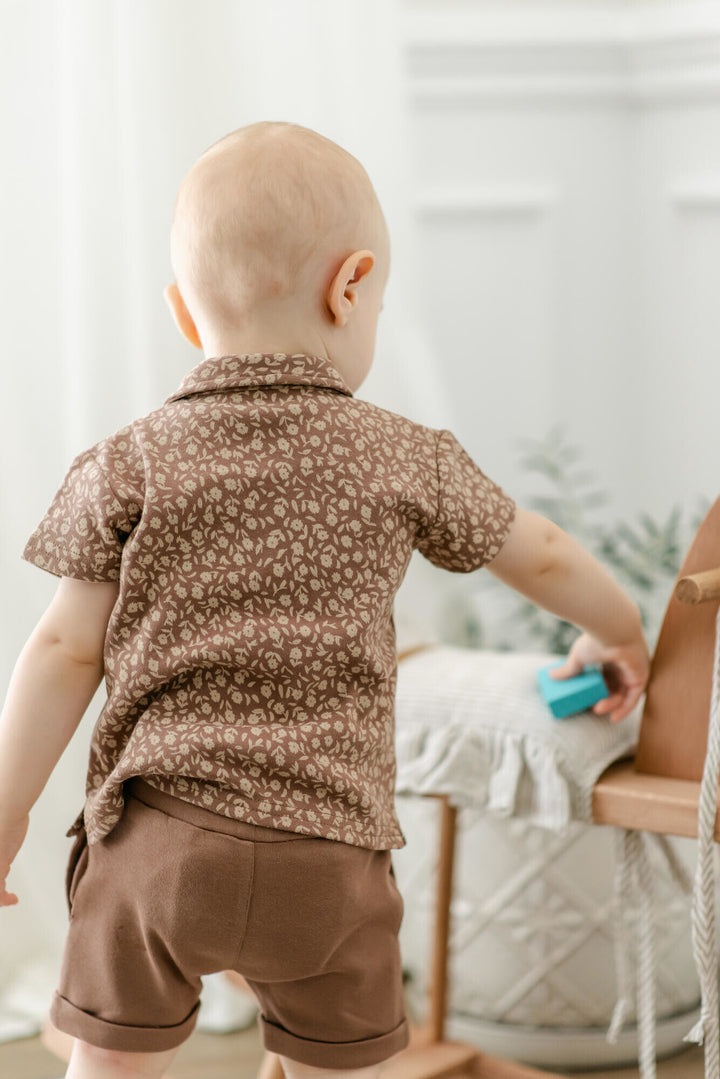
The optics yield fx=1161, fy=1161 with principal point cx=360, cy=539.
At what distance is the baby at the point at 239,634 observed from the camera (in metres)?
0.77

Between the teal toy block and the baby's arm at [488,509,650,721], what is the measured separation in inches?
1.1

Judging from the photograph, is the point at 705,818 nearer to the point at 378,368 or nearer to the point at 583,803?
the point at 583,803

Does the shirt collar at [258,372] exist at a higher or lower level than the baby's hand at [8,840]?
higher

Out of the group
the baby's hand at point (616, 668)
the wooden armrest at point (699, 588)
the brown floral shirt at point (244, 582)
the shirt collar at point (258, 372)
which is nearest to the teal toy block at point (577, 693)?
the baby's hand at point (616, 668)

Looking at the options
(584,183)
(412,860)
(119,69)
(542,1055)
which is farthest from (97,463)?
(584,183)

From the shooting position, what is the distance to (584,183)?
6.12ft

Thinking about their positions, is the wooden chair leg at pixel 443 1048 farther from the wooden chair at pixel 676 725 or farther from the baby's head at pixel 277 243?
the baby's head at pixel 277 243

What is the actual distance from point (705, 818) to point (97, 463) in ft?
1.75

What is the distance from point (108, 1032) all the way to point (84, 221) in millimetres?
760

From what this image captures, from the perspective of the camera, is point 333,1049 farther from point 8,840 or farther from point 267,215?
point 267,215

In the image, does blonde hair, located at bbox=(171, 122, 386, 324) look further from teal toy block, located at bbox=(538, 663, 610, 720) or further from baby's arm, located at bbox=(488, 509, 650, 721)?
teal toy block, located at bbox=(538, 663, 610, 720)

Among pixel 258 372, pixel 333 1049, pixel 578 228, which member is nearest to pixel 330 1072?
pixel 333 1049

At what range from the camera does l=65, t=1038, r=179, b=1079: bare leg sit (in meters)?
0.81

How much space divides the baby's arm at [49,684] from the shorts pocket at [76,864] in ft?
0.19
